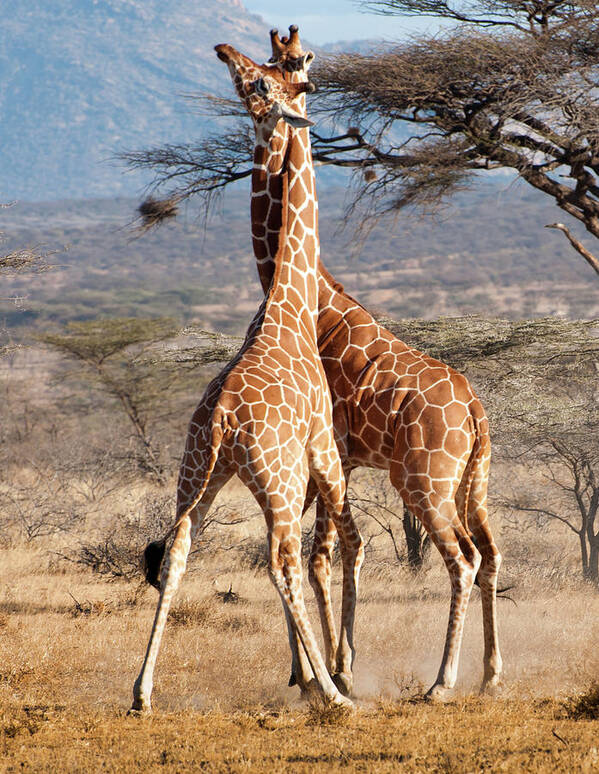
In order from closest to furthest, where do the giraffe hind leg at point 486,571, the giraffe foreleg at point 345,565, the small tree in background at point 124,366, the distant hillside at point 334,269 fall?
the giraffe foreleg at point 345,565 < the giraffe hind leg at point 486,571 < the small tree in background at point 124,366 < the distant hillside at point 334,269

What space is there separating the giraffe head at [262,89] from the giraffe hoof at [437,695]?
374 centimetres

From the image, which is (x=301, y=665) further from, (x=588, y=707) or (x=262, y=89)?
(x=262, y=89)

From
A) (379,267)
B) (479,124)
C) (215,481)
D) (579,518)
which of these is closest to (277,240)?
(215,481)

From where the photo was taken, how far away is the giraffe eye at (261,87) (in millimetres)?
6066

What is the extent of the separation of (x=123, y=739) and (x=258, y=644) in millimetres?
2606

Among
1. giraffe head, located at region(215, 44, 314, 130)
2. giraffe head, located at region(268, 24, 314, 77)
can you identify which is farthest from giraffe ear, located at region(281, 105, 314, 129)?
giraffe head, located at region(268, 24, 314, 77)

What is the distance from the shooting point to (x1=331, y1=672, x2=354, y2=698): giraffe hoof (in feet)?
20.3

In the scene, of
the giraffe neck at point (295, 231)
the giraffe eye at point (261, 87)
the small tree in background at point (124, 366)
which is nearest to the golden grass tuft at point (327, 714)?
the giraffe neck at point (295, 231)

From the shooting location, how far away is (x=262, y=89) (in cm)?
611

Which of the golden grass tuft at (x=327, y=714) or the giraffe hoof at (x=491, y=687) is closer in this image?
the golden grass tuft at (x=327, y=714)

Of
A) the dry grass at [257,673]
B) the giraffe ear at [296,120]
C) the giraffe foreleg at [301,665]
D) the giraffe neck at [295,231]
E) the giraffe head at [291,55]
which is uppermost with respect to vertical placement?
the giraffe head at [291,55]

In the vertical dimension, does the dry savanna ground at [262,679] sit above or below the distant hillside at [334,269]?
below

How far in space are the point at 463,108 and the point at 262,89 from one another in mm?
5614

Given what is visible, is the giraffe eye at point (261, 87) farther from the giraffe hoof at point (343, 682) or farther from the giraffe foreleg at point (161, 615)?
the giraffe hoof at point (343, 682)
